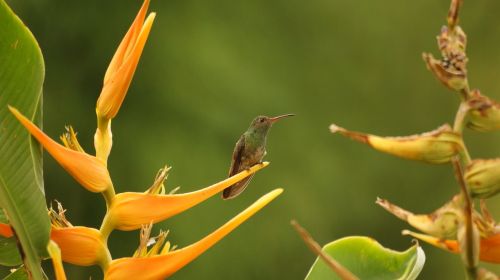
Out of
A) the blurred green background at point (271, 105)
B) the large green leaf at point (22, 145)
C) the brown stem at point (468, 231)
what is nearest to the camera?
the brown stem at point (468, 231)

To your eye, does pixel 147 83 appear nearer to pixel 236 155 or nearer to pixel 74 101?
pixel 74 101

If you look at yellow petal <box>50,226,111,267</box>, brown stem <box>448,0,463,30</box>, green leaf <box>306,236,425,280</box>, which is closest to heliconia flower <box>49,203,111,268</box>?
yellow petal <box>50,226,111,267</box>

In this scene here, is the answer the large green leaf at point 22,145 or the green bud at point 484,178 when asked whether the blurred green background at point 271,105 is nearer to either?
the large green leaf at point 22,145

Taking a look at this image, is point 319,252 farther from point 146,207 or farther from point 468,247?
point 146,207

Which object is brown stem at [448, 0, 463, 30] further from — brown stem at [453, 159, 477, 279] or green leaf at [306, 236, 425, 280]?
green leaf at [306, 236, 425, 280]

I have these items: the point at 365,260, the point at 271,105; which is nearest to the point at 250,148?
the point at 365,260

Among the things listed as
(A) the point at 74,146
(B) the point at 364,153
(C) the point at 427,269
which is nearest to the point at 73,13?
(B) the point at 364,153

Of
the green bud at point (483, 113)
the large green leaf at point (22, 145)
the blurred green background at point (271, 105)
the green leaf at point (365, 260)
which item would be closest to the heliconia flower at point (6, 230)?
the large green leaf at point (22, 145)
